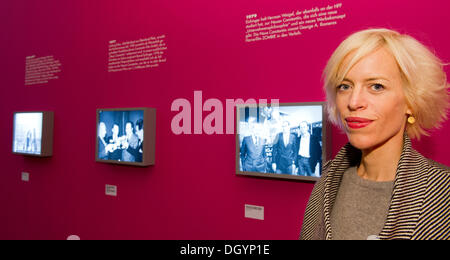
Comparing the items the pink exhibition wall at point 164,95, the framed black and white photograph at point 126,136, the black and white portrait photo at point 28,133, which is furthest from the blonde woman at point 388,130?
the black and white portrait photo at point 28,133

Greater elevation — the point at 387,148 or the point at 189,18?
the point at 189,18

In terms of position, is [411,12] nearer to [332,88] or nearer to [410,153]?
[332,88]

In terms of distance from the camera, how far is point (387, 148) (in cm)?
181

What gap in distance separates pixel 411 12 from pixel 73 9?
3.96m

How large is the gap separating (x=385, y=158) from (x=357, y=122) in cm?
25

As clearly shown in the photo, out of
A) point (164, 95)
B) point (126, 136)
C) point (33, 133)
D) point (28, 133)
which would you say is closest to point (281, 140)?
point (164, 95)

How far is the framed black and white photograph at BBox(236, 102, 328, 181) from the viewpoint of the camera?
8.91 feet

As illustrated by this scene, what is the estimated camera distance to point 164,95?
378 centimetres

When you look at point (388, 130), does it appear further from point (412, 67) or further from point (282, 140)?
point (282, 140)

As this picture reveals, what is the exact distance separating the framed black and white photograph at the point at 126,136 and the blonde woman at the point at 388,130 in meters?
2.25

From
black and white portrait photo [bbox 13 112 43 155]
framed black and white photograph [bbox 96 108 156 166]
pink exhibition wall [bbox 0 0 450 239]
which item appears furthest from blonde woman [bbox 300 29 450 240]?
black and white portrait photo [bbox 13 112 43 155]

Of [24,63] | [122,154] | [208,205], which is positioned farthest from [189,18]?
[24,63]

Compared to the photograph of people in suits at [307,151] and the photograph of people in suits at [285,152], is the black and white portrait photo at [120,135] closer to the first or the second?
the photograph of people in suits at [285,152]

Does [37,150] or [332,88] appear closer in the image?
[332,88]
